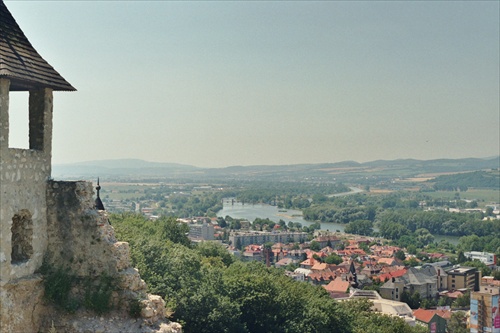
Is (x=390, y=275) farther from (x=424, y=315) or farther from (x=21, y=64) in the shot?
(x=21, y=64)

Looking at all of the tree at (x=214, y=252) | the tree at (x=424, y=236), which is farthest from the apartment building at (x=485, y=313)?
the tree at (x=424, y=236)

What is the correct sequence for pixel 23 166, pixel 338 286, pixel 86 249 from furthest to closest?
pixel 338 286
pixel 86 249
pixel 23 166

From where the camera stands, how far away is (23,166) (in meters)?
11.8

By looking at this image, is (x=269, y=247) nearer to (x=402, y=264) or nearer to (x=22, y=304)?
(x=402, y=264)

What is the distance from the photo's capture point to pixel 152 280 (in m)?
21.7

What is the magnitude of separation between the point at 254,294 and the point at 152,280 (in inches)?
272

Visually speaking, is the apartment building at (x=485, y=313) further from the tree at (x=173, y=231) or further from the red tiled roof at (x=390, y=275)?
the tree at (x=173, y=231)

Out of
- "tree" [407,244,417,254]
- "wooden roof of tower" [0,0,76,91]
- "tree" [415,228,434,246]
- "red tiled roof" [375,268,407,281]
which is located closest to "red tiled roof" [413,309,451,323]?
"red tiled roof" [375,268,407,281]

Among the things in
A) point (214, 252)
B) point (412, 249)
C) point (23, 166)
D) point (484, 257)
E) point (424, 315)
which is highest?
point (23, 166)

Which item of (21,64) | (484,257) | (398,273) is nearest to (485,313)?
(398,273)

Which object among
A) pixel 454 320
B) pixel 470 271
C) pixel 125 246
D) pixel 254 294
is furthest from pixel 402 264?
pixel 125 246

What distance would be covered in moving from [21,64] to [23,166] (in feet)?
6.51

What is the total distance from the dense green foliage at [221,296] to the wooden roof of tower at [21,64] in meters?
9.89

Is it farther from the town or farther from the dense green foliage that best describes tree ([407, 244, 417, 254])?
the dense green foliage
